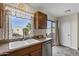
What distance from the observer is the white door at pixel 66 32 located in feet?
5.92

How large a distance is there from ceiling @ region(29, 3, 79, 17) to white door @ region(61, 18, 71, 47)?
0.15 m

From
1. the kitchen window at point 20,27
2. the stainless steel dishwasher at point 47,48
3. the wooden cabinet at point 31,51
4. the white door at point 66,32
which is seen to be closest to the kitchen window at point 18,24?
the kitchen window at point 20,27

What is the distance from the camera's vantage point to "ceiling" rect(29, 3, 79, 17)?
174cm

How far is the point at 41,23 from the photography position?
1.84 meters

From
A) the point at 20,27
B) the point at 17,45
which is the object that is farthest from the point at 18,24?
the point at 17,45

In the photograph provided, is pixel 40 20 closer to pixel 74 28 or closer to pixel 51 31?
Result: pixel 51 31

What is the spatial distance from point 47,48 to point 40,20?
496mm

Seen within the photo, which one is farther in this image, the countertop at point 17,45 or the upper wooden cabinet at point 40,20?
the upper wooden cabinet at point 40,20

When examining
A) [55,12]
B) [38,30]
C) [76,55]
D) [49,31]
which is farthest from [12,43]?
[76,55]

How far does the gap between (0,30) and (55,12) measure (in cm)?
90

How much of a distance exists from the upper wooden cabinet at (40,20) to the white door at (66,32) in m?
0.30

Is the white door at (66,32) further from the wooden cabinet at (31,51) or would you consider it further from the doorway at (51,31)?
the wooden cabinet at (31,51)

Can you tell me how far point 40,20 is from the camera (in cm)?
183

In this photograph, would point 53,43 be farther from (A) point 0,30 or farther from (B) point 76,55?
(A) point 0,30
